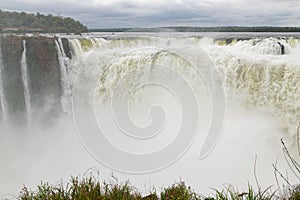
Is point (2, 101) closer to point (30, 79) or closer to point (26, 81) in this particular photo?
point (26, 81)

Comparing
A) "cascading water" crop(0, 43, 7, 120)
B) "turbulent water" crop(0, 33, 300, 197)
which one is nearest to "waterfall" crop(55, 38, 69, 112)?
"turbulent water" crop(0, 33, 300, 197)

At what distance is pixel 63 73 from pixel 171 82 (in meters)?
3.09

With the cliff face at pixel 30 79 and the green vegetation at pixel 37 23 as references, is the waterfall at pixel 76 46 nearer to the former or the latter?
the cliff face at pixel 30 79

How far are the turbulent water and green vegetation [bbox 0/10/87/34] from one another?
0.31m

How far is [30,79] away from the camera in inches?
301

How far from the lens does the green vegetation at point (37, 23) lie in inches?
291

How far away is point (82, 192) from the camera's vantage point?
2357 millimetres

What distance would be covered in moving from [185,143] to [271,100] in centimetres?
340

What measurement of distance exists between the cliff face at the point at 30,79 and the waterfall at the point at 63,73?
0.05 meters

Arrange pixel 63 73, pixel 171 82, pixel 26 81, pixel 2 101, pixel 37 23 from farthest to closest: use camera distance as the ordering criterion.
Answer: pixel 63 73, pixel 37 23, pixel 26 81, pixel 2 101, pixel 171 82

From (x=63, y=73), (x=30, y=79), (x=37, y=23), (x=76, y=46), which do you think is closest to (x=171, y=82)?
(x=76, y=46)

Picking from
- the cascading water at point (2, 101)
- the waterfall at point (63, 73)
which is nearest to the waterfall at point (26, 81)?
the cascading water at point (2, 101)

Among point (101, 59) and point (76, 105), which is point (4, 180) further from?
point (101, 59)

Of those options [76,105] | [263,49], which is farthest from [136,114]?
[263,49]
